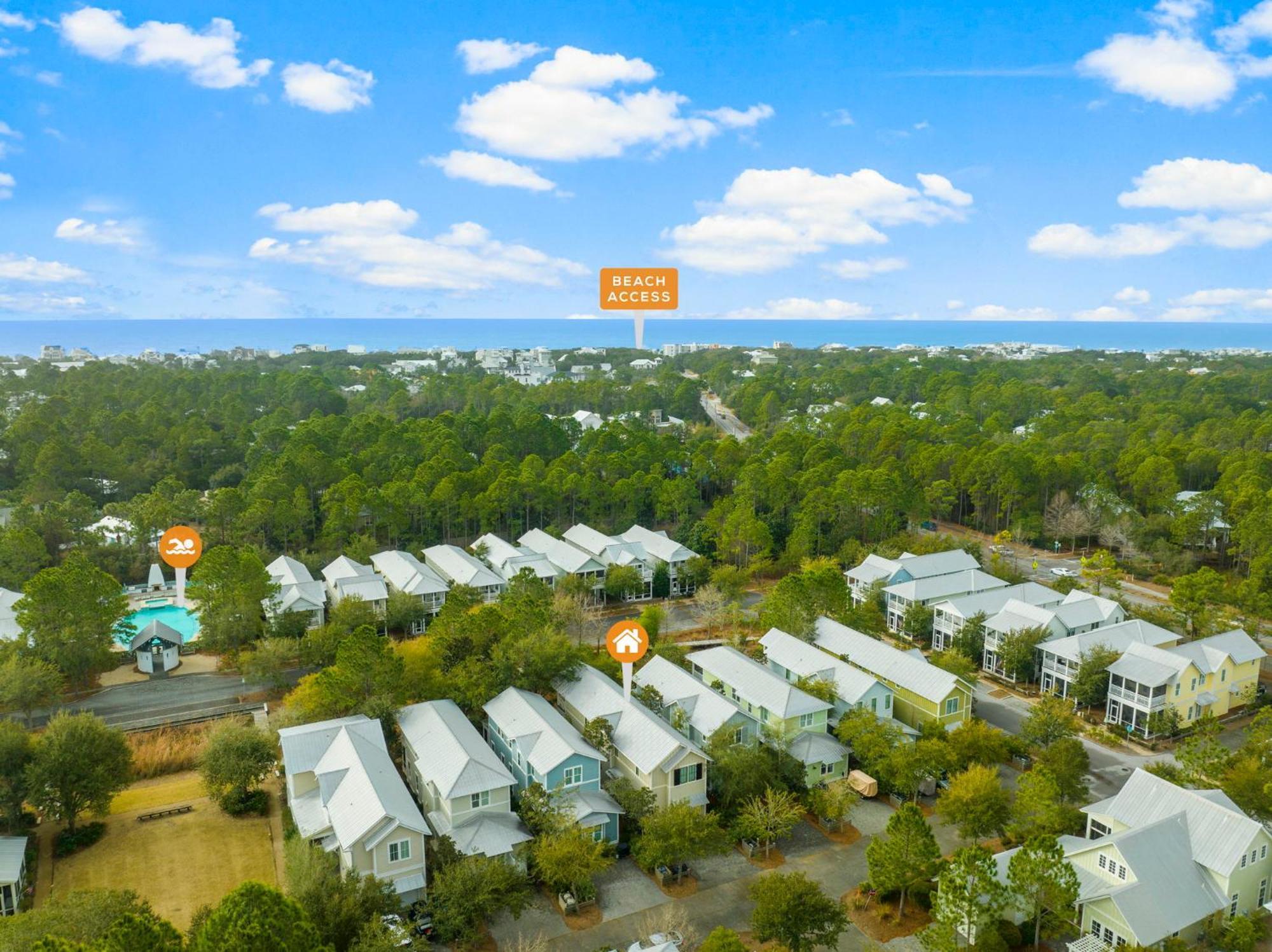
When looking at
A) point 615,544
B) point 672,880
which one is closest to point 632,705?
point 672,880

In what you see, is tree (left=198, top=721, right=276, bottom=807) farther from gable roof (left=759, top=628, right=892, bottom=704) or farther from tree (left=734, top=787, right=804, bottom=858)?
gable roof (left=759, top=628, right=892, bottom=704)

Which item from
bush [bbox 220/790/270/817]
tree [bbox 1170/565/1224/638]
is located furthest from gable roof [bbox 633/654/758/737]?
tree [bbox 1170/565/1224/638]

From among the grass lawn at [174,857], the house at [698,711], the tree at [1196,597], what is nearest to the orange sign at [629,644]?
the house at [698,711]

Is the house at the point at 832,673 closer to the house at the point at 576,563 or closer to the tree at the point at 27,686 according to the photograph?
the house at the point at 576,563

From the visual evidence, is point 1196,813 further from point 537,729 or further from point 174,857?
point 174,857

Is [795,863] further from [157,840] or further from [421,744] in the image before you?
[157,840]

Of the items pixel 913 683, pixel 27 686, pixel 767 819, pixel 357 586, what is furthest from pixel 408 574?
pixel 767 819
